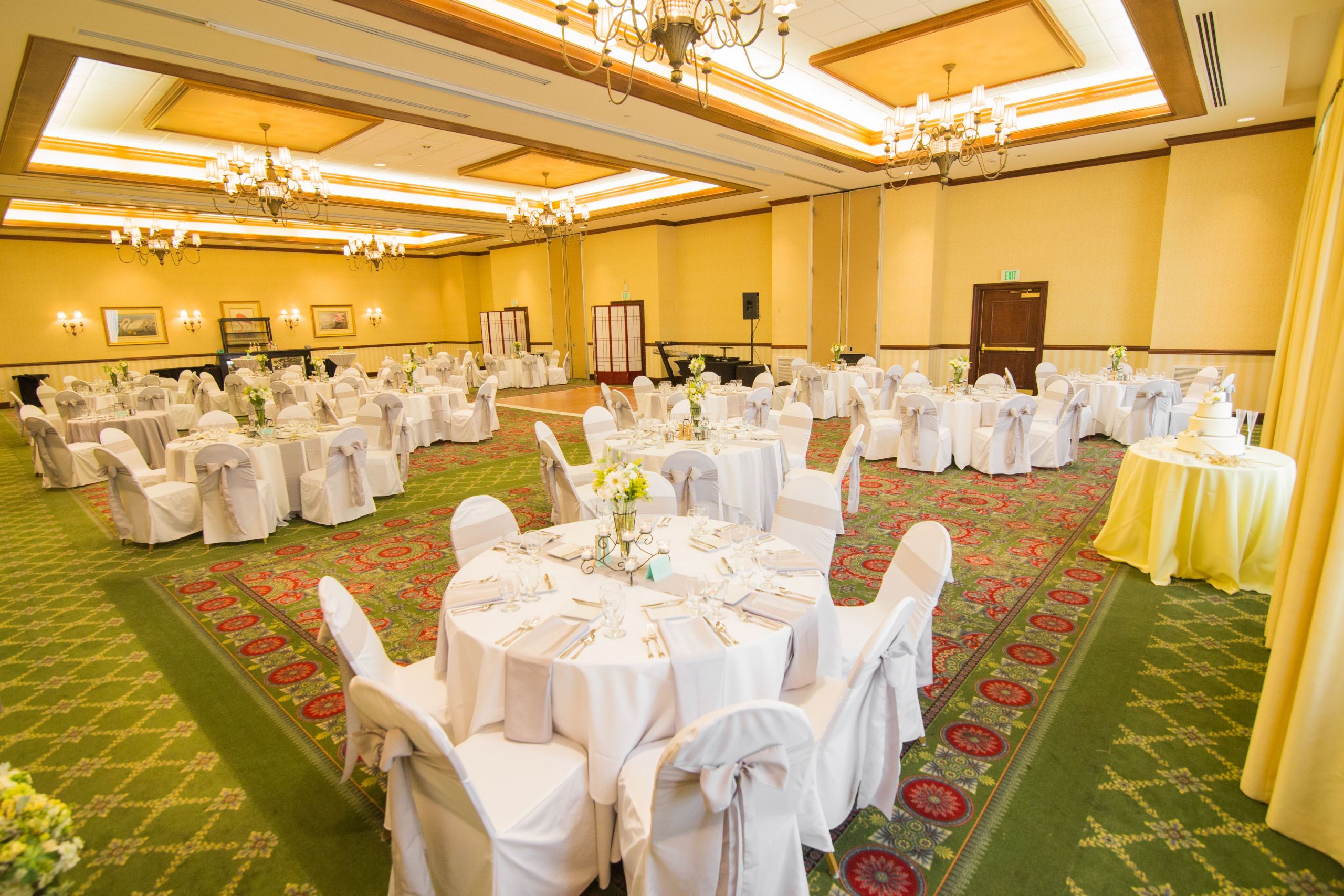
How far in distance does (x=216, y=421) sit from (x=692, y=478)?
214 inches

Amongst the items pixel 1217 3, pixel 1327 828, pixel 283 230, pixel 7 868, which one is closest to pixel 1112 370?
pixel 1217 3

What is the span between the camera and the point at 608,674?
2.04 meters

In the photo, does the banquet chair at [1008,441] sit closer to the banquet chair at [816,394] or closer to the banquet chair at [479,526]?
the banquet chair at [816,394]

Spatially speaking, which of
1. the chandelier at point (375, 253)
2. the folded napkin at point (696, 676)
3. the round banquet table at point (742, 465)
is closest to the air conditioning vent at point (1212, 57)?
the round banquet table at point (742, 465)

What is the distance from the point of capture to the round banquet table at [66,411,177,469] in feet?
27.7

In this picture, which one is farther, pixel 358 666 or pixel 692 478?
pixel 692 478

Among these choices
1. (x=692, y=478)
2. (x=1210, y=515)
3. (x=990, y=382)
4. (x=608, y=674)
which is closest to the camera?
(x=608, y=674)

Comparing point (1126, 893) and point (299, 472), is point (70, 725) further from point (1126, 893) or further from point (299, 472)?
point (1126, 893)

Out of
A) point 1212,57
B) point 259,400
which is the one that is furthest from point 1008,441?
point 259,400

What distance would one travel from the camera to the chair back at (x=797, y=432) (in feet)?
20.3

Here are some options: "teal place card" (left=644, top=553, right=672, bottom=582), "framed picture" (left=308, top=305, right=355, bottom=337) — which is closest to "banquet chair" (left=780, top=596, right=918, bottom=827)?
"teal place card" (left=644, top=553, right=672, bottom=582)

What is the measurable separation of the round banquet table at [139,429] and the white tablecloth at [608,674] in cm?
867

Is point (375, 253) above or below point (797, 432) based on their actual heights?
above

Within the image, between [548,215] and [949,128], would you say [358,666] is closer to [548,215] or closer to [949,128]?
[949,128]
